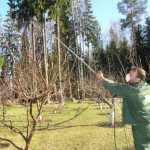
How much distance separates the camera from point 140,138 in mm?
5977

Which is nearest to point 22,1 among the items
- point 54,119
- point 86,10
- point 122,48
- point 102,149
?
point 54,119

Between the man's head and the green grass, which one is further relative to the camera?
→ the green grass

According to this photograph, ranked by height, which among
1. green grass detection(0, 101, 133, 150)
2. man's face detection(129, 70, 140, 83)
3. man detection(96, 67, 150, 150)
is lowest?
green grass detection(0, 101, 133, 150)

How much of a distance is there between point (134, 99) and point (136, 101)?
0.13ft

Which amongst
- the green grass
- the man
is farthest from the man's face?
the green grass

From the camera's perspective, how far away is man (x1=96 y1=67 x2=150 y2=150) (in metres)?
5.77

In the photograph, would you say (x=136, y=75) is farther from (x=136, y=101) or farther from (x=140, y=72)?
(x=136, y=101)

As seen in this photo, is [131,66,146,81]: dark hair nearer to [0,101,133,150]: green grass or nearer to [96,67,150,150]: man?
[96,67,150,150]: man

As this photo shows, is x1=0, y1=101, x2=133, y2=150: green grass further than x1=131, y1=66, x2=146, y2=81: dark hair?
Yes

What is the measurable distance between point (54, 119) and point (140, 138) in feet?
61.4

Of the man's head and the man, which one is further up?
the man's head

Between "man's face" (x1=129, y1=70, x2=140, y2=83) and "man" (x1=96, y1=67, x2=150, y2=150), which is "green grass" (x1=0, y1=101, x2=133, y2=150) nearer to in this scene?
"man" (x1=96, y1=67, x2=150, y2=150)

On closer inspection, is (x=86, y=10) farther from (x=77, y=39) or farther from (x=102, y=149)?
(x=102, y=149)

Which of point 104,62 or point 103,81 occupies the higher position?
point 104,62
